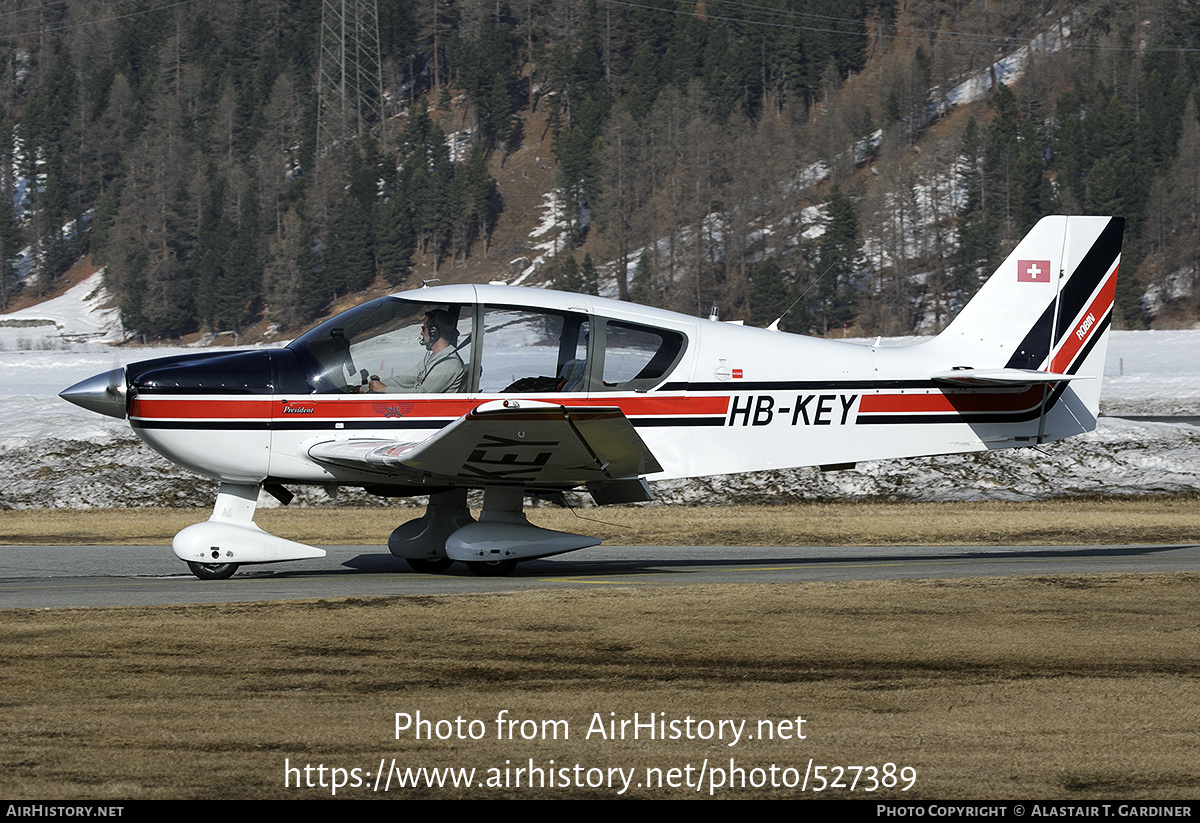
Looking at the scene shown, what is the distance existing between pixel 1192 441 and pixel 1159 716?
15.9 metres

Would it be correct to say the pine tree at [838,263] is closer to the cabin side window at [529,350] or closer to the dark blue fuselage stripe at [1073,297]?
the dark blue fuselage stripe at [1073,297]

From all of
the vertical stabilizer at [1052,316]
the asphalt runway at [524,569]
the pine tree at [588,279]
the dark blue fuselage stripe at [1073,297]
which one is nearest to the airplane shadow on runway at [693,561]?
the asphalt runway at [524,569]

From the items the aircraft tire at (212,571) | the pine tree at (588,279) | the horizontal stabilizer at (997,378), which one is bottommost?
the aircraft tire at (212,571)

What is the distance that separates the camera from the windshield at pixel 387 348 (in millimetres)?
10375

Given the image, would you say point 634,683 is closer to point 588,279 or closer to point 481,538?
point 481,538

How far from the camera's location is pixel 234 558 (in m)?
10.2

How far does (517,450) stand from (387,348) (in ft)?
4.82

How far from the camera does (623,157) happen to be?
9225 cm

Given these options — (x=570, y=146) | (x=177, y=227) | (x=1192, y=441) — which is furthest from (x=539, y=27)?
(x=1192, y=441)

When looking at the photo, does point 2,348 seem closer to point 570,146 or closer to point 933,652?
point 570,146

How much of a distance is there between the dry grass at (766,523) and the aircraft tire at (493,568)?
3.69 meters

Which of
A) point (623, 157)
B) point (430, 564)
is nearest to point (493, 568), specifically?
point (430, 564)

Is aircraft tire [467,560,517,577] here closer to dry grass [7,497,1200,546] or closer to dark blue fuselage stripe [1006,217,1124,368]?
dry grass [7,497,1200,546]

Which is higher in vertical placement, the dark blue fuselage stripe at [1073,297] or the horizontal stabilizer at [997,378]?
the dark blue fuselage stripe at [1073,297]
